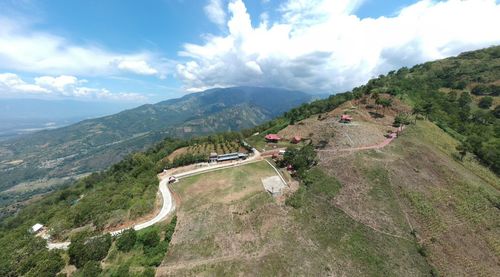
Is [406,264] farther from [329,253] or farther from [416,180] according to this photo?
[416,180]

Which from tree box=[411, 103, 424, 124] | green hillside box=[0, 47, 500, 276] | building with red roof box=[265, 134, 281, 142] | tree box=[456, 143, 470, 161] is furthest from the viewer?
tree box=[411, 103, 424, 124]

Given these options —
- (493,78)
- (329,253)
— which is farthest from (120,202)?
(493,78)

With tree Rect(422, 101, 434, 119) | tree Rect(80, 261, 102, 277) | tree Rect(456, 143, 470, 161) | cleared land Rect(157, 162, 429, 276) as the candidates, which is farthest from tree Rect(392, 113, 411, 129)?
tree Rect(80, 261, 102, 277)

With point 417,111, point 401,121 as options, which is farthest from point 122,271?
point 417,111

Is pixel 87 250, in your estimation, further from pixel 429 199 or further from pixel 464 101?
pixel 464 101

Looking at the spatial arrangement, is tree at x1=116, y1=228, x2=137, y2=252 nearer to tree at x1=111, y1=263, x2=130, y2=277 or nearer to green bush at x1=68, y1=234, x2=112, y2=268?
green bush at x1=68, y1=234, x2=112, y2=268

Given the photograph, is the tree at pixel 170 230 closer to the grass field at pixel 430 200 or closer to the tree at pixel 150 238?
the tree at pixel 150 238

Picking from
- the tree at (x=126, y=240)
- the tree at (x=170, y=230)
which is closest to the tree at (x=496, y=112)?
the tree at (x=170, y=230)
